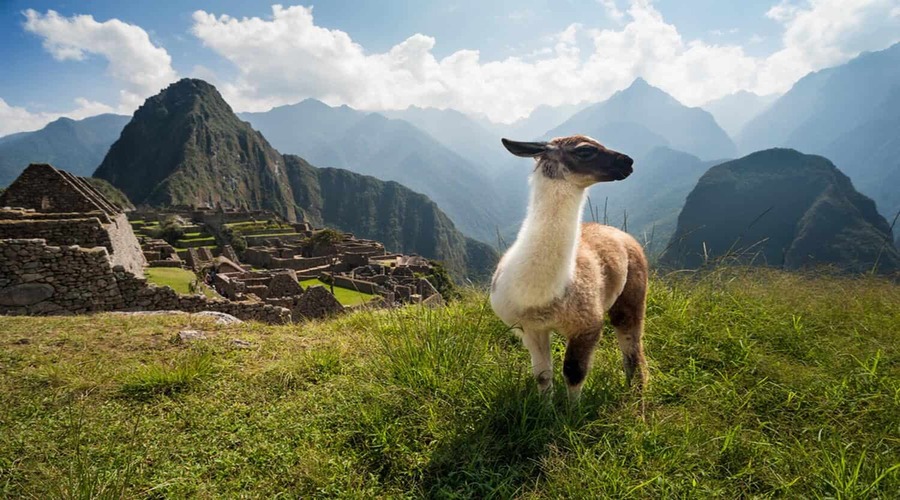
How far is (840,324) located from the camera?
399 centimetres

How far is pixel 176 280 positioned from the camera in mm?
17609

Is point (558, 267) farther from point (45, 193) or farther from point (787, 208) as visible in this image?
point (787, 208)

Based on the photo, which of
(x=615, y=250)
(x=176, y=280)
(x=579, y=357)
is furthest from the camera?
(x=176, y=280)

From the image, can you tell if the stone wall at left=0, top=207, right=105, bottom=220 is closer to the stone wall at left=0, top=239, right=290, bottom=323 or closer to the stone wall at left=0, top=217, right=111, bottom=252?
the stone wall at left=0, top=217, right=111, bottom=252

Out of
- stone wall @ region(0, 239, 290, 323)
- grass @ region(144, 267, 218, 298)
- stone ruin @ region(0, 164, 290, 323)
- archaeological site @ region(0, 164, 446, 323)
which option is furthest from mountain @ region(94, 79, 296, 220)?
stone wall @ region(0, 239, 290, 323)

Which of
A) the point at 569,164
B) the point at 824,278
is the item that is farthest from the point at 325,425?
the point at 824,278

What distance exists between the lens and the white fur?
273cm

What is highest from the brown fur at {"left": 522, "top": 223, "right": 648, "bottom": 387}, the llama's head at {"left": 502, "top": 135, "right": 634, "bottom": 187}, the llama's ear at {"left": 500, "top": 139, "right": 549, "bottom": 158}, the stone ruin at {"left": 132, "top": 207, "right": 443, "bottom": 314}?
the llama's ear at {"left": 500, "top": 139, "right": 549, "bottom": 158}

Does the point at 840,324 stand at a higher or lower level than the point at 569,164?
lower

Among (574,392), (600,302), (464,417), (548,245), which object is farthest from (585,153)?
(464,417)

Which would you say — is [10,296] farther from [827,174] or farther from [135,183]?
[135,183]

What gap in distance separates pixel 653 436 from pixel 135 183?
22463cm

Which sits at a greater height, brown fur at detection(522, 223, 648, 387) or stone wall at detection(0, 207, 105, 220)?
stone wall at detection(0, 207, 105, 220)

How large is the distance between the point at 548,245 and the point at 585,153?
77 cm
